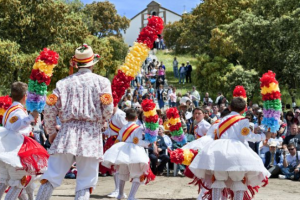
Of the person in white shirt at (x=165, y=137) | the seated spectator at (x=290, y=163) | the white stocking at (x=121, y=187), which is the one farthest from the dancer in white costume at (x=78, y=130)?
the person in white shirt at (x=165, y=137)

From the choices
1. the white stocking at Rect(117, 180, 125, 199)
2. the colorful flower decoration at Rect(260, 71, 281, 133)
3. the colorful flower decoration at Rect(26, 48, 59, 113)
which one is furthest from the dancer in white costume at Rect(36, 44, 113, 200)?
the white stocking at Rect(117, 180, 125, 199)

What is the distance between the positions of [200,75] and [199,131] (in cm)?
2479

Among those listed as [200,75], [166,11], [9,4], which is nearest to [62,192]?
[9,4]

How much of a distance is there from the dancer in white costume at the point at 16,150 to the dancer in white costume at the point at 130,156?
194cm

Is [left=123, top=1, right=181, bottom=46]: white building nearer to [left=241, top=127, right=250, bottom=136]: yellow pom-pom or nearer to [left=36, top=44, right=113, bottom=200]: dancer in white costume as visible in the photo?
[left=241, top=127, right=250, bottom=136]: yellow pom-pom

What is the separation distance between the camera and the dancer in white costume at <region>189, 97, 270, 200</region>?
6.78 metres

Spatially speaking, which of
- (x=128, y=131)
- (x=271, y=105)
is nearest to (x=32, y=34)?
(x=128, y=131)

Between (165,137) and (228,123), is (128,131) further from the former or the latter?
(165,137)

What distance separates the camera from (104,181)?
12.4 metres

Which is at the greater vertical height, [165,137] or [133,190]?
[165,137]

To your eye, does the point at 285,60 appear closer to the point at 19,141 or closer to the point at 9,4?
the point at 9,4

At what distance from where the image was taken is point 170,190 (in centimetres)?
1083

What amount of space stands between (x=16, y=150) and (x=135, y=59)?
2.35 m

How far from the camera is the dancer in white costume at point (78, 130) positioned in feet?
18.5
